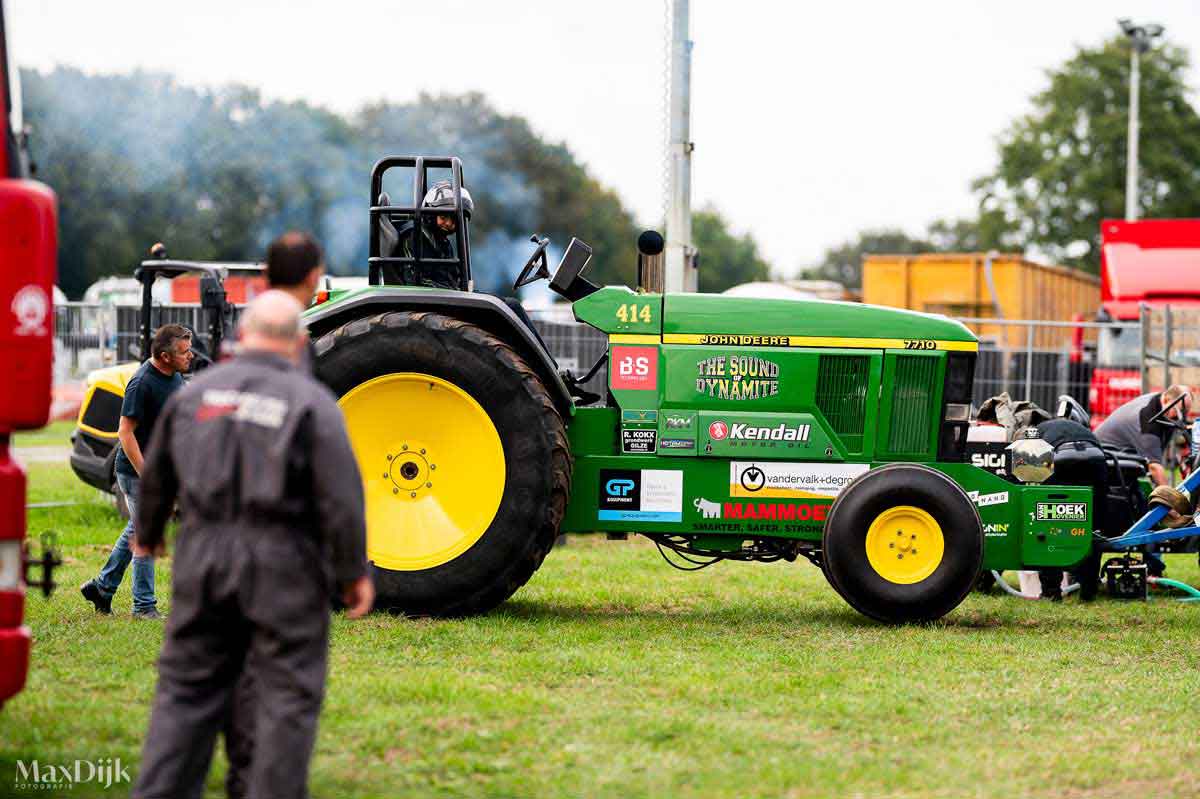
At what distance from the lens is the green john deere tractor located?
859 centimetres

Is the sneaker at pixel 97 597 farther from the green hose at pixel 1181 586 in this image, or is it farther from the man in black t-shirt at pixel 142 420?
the green hose at pixel 1181 586

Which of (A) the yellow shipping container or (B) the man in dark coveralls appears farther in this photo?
(A) the yellow shipping container

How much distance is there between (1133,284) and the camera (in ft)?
65.4

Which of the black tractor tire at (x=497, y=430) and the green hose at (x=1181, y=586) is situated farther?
the green hose at (x=1181, y=586)

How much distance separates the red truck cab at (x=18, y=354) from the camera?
479cm

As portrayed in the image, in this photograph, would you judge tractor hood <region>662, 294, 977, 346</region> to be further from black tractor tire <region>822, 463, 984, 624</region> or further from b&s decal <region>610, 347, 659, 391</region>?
black tractor tire <region>822, 463, 984, 624</region>

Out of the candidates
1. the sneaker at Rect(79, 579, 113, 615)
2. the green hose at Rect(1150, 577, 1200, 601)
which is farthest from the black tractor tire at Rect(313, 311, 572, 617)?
the green hose at Rect(1150, 577, 1200, 601)

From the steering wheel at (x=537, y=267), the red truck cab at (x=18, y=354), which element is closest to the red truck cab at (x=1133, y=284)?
the steering wheel at (x=537, y=267)

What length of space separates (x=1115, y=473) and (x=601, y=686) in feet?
15.4

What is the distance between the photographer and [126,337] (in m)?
15.9

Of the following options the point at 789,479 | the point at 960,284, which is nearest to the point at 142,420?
the point at 789,479

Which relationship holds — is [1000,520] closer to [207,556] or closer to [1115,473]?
[1115,473]

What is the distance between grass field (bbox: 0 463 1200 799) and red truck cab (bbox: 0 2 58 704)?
2.29 ft

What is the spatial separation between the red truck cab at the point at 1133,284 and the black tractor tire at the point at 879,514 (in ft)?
36.1
